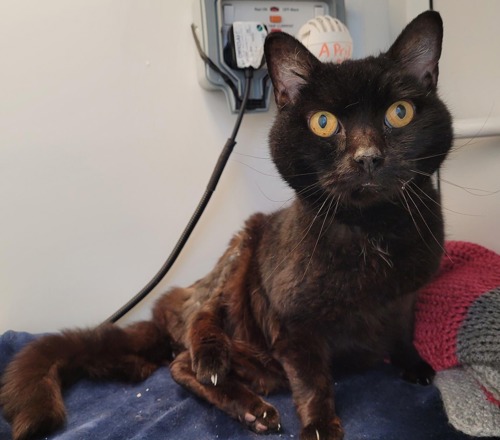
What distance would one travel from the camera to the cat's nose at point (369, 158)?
705mm

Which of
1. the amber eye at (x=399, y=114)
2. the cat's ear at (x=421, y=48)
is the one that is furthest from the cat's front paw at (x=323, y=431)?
the cat's ear at (x=421, y=48)

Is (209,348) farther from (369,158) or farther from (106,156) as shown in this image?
(106,156)

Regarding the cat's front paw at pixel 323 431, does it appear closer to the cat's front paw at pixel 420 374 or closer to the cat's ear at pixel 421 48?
the cat's front paw at pixel 420 374

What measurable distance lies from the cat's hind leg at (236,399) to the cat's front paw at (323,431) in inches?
2.8

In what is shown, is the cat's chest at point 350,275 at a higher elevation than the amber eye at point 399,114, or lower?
lower

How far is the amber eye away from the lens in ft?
2.57

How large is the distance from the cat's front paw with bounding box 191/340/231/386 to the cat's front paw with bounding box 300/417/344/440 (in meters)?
0.21

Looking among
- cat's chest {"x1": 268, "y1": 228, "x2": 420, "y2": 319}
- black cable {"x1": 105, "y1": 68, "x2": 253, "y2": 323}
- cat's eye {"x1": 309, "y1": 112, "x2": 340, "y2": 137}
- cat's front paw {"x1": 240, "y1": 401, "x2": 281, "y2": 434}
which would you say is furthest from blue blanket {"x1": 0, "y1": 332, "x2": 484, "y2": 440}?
cat's eye {"x1": 309, "y1": 112, "x2": 340, "y2": 137}

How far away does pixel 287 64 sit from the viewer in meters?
0.87

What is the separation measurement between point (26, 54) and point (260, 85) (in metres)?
0.62

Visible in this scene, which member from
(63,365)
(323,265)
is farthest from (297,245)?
(63,365)

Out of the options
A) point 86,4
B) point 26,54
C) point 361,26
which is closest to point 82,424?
point 26,54

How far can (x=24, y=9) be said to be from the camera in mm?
1163

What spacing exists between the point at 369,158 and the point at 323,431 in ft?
1.54
